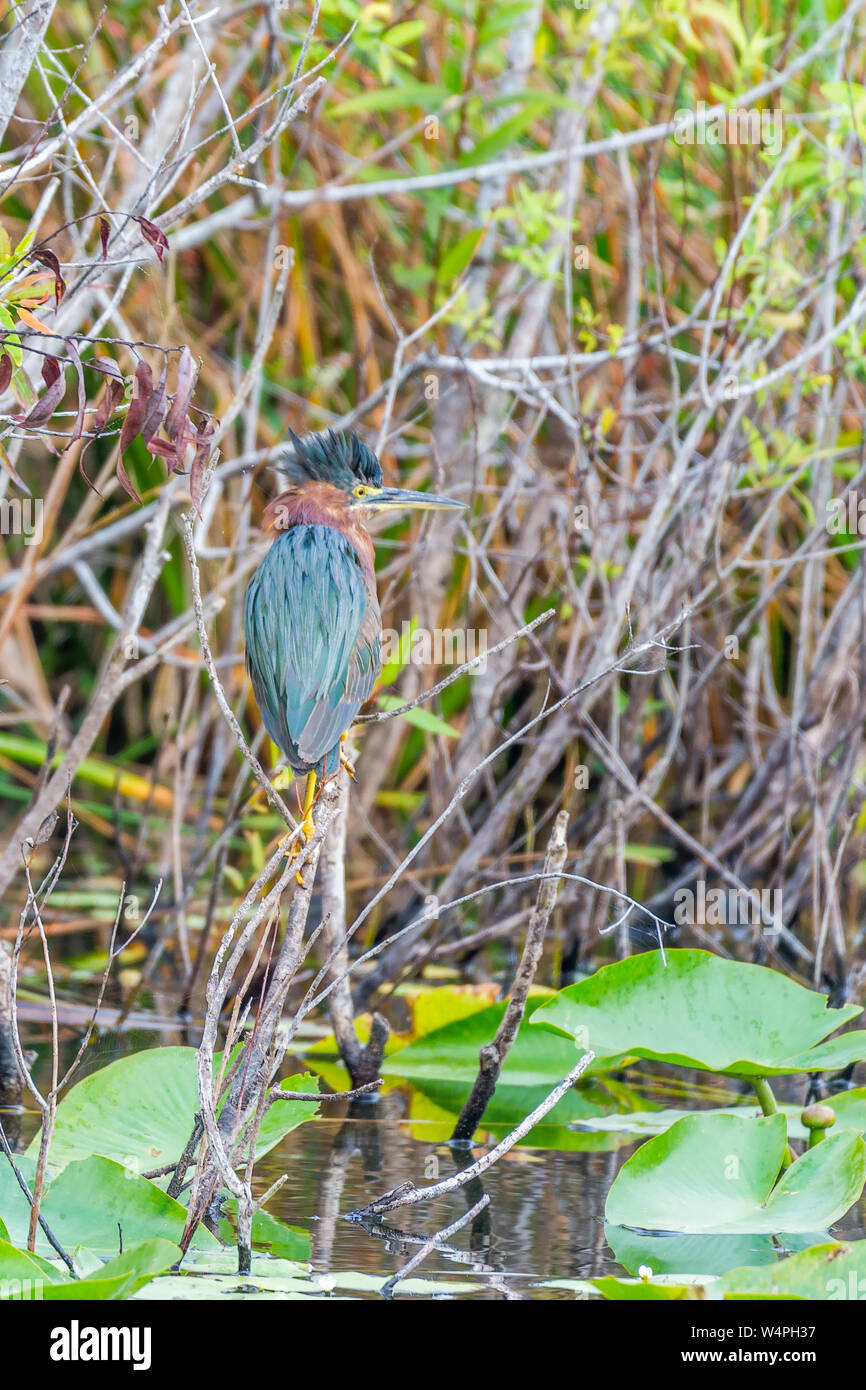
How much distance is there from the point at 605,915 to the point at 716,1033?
1670 millimetres

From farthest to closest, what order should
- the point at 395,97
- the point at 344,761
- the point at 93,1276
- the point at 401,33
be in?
the point at 395,97, the point at 401,33, the point at 344,761, the point at 93,1276

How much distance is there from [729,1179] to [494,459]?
120 inches

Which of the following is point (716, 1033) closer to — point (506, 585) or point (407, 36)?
point (506, 585)

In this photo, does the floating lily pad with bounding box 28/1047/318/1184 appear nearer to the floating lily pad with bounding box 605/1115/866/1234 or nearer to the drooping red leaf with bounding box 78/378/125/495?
the floating lily pad with bounding box 605/1115/866/1234

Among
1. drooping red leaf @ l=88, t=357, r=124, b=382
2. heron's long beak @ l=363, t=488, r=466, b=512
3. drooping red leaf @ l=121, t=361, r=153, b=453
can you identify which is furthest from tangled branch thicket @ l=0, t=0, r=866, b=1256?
drooping red leaf @ l=121, t=361, r=153, b=453

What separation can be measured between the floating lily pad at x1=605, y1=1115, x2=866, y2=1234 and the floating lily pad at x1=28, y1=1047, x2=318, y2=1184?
2.16 feet

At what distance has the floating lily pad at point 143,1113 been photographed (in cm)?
293

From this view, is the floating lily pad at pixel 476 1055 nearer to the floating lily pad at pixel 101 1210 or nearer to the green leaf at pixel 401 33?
the floating lily pad at pixel 101 1210

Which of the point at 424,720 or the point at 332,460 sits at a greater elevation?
the point at 332,460

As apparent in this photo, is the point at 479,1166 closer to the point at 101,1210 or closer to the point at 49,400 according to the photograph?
the point at 101,1210

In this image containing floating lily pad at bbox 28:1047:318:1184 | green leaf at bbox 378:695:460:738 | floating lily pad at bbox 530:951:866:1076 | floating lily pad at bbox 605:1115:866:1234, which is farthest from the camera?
green leaf at bbox 378:695:460:738

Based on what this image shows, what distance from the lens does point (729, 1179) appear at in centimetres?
278

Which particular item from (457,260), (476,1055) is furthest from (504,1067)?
(457,260)

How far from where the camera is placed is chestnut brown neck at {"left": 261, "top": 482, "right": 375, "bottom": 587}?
354 centimetres
